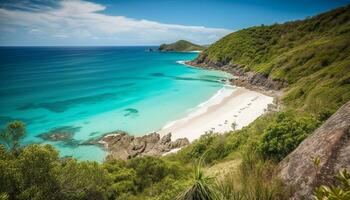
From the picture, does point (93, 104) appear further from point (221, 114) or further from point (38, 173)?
point (38, 173)

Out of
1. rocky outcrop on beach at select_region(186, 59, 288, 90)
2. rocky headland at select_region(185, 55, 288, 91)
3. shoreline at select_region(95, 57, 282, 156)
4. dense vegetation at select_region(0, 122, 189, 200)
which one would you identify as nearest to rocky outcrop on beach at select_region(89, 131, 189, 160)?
shoreline at select_region(95, 57, 282, 156)

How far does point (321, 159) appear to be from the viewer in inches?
237

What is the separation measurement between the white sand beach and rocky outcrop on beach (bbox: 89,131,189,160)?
2.43 metres

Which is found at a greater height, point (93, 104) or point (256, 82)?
point (256, 82)

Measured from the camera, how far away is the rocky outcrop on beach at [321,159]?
18.7 ft

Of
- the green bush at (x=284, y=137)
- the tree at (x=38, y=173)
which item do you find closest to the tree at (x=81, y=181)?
the tree at (x=38, y=173)

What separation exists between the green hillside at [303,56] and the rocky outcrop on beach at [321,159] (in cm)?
863

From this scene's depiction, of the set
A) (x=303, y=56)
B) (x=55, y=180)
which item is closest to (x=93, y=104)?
(x=55, y=180)

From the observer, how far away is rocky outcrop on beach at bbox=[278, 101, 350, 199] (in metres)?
5.71

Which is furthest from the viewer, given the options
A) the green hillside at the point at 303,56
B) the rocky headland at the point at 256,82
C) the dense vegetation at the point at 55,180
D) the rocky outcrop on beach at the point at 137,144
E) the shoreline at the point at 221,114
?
the rocky headland at the point at 256,82

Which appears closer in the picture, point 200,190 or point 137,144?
point 200,190

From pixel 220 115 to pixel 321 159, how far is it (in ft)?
111

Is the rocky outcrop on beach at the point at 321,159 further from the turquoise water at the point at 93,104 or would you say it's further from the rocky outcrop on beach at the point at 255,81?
the rocky outcrop on beach at the point at 255,81

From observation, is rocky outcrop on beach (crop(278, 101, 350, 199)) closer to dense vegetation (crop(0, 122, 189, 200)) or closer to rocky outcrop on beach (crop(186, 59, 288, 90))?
dense vegetation (crop(0, 122, 189, 200))
